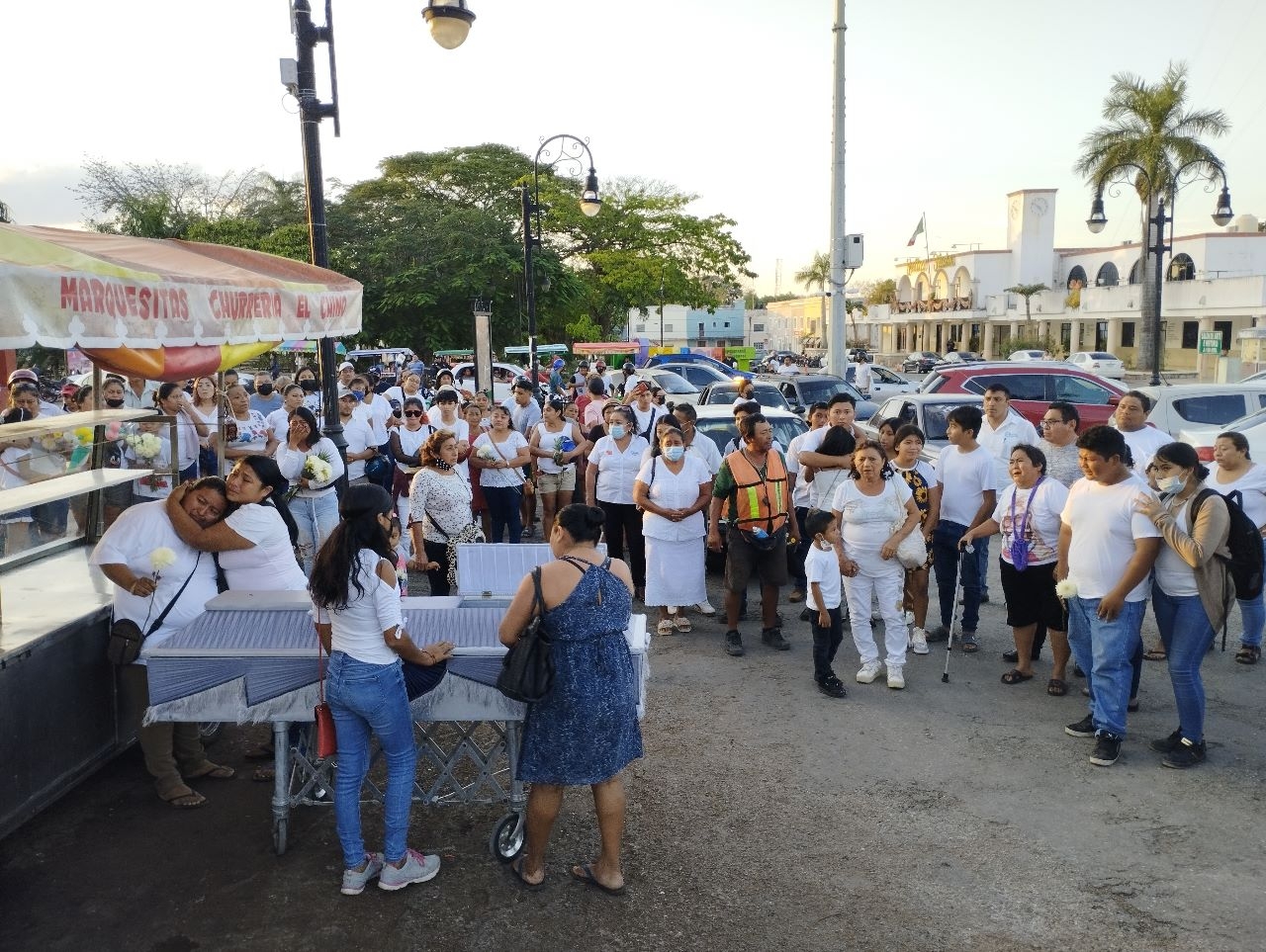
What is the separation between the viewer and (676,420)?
8195 millimetres

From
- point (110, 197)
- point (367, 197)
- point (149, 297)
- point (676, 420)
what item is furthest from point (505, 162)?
point (149, 297)

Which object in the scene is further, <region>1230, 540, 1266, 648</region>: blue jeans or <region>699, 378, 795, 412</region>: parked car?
<region>699, 378, 795, 412</region>: parked car

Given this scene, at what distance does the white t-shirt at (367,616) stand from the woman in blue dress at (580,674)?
1.57ft

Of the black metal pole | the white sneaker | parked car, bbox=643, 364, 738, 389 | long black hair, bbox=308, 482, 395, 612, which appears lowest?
the white sneaker

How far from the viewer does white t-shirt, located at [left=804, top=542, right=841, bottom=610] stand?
248 inches

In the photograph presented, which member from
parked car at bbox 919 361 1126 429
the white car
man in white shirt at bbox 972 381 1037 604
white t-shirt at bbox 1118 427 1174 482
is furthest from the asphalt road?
the white car

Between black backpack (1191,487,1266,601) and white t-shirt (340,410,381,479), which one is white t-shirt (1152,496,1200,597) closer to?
black backpack (1191,487,1266,601)

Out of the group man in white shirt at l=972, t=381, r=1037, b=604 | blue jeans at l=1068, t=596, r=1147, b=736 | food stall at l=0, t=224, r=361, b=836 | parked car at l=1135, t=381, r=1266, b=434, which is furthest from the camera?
parked car at l=1135, t=381, r=1266, b=434

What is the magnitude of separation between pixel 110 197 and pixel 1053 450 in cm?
4860

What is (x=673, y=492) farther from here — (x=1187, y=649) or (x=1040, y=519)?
(x=1187, y=649)

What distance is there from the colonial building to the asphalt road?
33.4 metres

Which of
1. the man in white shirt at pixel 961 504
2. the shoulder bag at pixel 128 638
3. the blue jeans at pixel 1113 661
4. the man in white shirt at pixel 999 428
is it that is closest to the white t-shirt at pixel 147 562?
the shoulder bag at pixel 128 638

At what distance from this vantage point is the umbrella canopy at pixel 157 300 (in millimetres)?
3619

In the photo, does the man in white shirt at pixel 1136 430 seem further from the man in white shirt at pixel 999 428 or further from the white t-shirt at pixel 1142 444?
the man in white shirt at pixel 999 428
